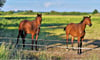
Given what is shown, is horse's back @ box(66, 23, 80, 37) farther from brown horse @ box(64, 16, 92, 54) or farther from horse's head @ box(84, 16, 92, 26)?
horse's head @ box(84, 16, 92, 26)

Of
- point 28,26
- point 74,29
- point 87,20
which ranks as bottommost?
point 74,29

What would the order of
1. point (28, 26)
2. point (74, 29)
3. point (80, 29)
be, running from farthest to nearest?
point (28, 26)
point (74, 29)
point (80, 29)

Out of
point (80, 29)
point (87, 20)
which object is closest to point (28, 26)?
point (80, 29)

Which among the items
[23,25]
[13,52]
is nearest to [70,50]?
[23,25]

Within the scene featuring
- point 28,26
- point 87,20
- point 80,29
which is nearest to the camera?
point 87,20

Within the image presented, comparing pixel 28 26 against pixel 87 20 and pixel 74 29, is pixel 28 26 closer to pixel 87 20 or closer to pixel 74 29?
pixel 74 29

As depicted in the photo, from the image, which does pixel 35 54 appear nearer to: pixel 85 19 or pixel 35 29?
pixel 35 29

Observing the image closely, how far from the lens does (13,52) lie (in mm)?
9859

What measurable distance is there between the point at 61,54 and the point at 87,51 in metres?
1.96

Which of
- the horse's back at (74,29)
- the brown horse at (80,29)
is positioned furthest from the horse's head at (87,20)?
the horse's back at (74,29)

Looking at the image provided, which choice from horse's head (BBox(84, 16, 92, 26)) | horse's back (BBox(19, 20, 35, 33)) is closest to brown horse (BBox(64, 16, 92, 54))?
horse's head (BBox(84, 16, 92, 26))

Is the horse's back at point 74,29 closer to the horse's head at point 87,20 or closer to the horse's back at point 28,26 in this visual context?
the horse's head at point 87,20

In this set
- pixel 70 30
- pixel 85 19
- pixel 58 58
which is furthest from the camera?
pixel 70 30

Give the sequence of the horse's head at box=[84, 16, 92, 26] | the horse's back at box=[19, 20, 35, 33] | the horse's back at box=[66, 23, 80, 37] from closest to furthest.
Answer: the horse's head at box=[84, 16, 92, 26] < the horse's back at box=[66, 23, 80, 37] < the horse's back at box=[19, 20, 35, 33]
